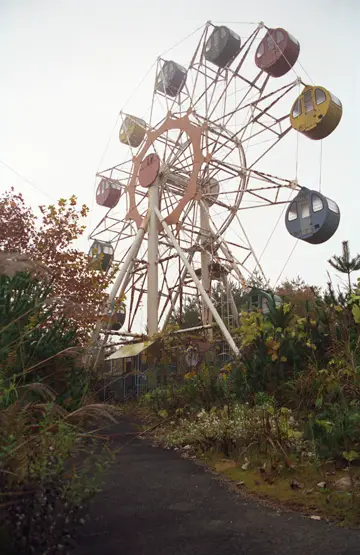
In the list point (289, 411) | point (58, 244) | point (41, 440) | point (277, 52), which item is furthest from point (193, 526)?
point (277, 52)

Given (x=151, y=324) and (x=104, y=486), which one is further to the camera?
(x=151, y=324)

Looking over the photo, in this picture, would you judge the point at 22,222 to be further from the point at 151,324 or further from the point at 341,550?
the point at 341,550

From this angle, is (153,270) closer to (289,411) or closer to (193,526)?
(289,411)

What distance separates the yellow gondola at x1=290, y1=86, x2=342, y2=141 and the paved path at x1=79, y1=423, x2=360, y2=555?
551 inches

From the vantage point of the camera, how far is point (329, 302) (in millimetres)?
8398

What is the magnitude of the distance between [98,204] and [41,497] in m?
27.2

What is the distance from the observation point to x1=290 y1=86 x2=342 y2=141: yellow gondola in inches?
650

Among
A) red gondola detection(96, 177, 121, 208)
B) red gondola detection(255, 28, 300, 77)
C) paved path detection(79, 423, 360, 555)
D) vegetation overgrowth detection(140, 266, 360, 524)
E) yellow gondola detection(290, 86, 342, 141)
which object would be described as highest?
red gondola detection(255, 28, 300, 77)

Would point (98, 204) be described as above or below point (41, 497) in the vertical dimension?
above

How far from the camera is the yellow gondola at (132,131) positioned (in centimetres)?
2666

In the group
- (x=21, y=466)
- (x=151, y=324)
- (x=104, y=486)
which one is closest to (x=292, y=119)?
(x=151, y=324)

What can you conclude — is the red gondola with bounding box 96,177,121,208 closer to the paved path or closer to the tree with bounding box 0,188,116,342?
the tree with bounding box 0,188,116,342

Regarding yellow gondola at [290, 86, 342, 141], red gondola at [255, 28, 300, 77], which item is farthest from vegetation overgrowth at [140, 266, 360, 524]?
red gondola at [255, 28, 300, 77]

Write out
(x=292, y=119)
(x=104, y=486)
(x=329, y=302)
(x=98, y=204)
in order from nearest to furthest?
(x=104, y=486) → (x=329, y=302) → (x=292, y=119) → (x=98, y=204)
